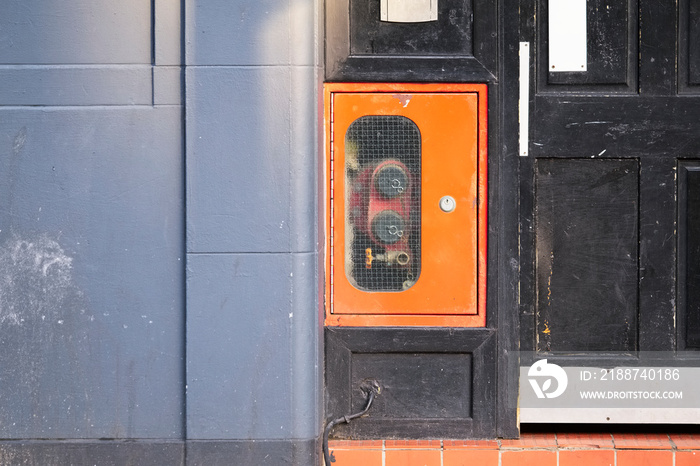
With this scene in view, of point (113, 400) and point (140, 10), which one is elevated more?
point (140, 10)

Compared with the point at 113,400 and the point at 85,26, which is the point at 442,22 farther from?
the point at 113,400

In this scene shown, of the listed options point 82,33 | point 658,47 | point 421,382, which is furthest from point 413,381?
point 82,33

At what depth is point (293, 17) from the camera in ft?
11.1

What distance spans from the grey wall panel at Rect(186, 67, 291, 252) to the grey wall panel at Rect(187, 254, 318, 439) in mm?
138

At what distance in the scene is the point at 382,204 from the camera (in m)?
3.69

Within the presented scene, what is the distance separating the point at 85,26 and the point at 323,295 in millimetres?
2007

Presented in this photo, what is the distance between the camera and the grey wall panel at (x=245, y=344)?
3.42 m

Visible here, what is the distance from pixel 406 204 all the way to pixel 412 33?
100cm

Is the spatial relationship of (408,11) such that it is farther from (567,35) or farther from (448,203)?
(448,203)

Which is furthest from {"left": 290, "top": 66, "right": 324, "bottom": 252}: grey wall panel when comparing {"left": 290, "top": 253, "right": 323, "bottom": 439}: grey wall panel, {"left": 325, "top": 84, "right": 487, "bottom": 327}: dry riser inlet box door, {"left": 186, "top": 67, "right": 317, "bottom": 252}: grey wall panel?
{"left": 325, "top": 84, "right": 487, "bottom": 327}: dry riser inlet box door

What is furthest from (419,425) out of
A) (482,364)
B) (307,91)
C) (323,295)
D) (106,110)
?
(106,110)

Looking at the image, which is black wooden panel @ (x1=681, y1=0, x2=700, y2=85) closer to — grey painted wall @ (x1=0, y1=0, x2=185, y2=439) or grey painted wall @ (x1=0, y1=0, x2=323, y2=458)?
grey painted wall @ (x1=0, y1=0, x2=323, y2=458)

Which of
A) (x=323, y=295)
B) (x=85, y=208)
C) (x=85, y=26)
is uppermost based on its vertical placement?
(x=85, y=26)

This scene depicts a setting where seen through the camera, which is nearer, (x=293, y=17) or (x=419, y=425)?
(x=293, y=17)
